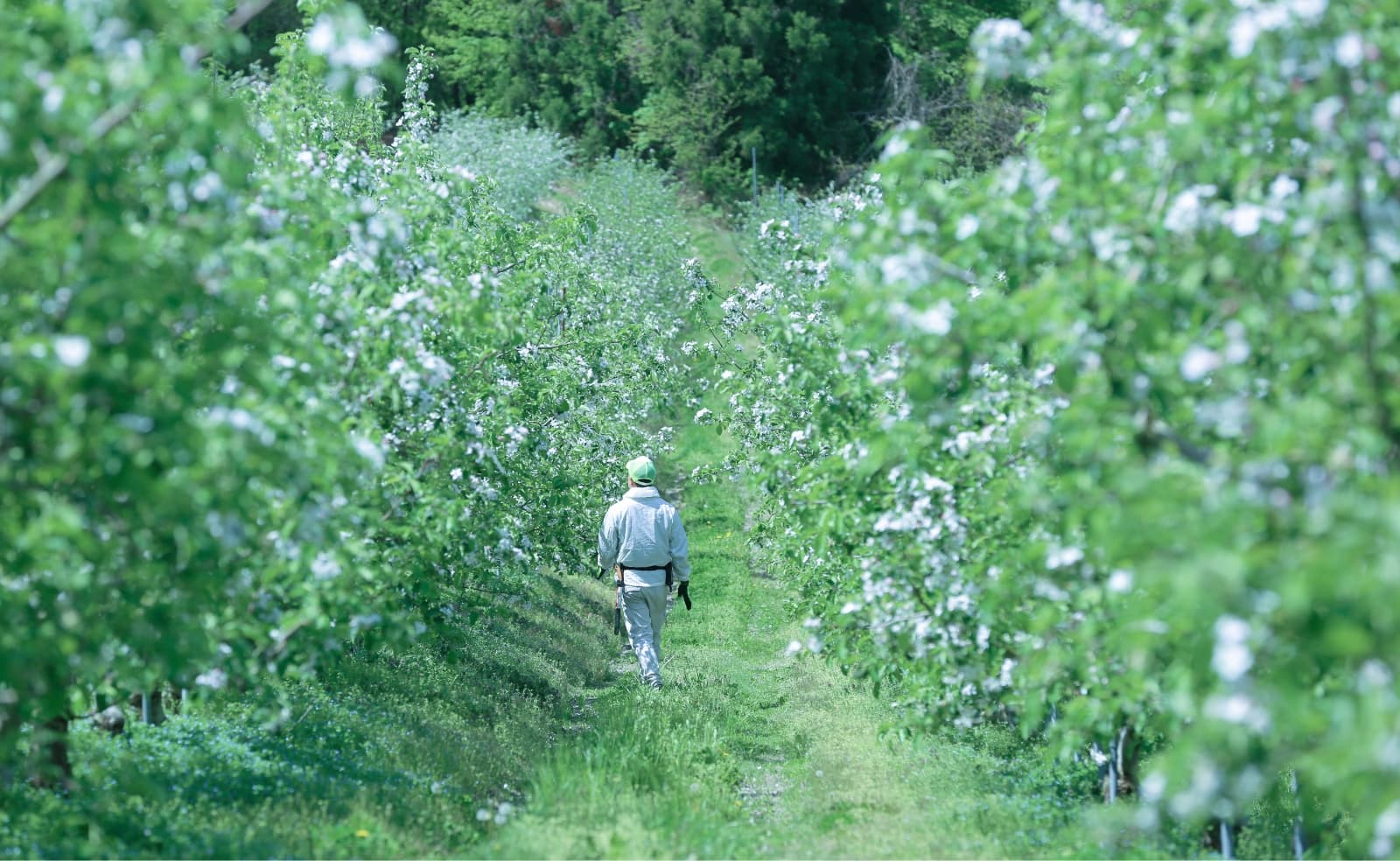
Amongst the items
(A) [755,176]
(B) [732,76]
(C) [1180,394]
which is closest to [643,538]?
(C) [1180,394]

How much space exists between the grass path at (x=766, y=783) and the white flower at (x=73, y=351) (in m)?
4.42

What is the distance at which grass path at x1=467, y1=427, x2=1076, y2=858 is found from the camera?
849cm

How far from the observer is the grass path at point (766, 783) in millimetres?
8492

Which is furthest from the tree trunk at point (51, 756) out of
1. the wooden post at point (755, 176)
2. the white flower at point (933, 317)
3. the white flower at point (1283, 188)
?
the wooden post at point (755, 176)

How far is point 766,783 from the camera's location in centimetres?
1078

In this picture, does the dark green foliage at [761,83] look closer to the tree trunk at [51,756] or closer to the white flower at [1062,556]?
the tree trunk at [51,756]

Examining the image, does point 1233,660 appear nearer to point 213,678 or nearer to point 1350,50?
point 1350,50

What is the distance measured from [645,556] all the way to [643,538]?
0.61 feet

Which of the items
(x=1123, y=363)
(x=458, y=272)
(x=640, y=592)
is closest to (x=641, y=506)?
(x=640, y=592)

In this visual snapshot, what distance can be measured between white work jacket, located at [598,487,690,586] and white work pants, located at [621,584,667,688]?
105 mm

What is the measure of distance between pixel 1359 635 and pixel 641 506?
10.9 meters

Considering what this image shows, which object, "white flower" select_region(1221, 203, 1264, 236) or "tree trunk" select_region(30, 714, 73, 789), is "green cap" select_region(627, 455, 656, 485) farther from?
"white flower" select_region(1221, 203, 1264, 236)

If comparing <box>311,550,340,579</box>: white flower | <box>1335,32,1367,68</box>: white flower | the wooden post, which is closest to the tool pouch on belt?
<box>311,550,340,579</box>: white flower

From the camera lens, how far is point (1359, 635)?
3746 millimetres
